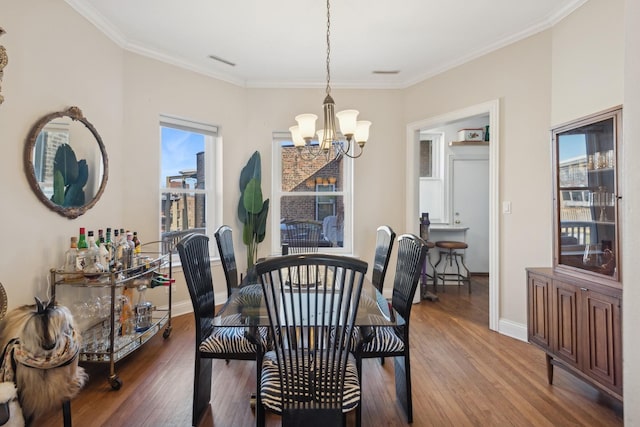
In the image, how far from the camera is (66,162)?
2.48 m

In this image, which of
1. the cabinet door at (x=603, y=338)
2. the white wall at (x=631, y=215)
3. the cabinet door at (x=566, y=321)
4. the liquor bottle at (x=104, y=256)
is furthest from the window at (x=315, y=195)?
the white wall at (x=631, y=215)

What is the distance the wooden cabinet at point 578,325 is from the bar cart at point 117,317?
295 centimetres

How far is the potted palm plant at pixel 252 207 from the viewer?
394 cm

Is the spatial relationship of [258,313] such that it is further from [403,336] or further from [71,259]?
[71,259]

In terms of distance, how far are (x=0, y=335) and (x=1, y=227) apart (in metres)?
0.85

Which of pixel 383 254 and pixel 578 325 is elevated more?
pixel 383 254

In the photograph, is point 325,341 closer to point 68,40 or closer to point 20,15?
point 20,15

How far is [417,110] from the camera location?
161 inches

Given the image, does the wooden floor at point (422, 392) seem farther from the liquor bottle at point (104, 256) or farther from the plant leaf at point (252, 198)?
the plant leaf at point (252, 198)

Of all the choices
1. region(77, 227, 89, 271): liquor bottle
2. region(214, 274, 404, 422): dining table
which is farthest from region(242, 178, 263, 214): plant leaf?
region(214, 274, 404, 422): dining table

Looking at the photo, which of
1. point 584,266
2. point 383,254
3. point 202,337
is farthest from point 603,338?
point 202,337

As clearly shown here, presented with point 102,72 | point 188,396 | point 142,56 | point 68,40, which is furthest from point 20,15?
point 188,396

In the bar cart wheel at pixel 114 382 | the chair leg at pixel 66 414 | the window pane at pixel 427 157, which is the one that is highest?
the window pane at pixel 427 157

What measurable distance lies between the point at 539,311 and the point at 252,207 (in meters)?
2.97
